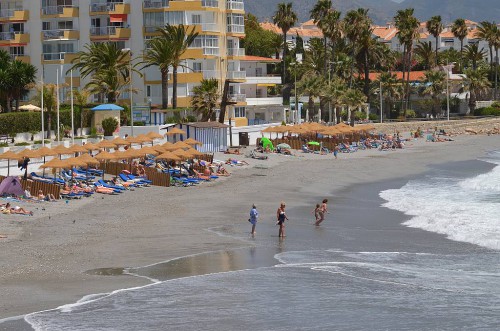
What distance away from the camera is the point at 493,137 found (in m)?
99.1

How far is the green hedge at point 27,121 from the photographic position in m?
60.7

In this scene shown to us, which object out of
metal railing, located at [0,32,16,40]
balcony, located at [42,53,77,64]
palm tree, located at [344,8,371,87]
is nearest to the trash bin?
balcony, located at [42,53,77,64]

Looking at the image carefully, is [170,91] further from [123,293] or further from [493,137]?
[123,293]

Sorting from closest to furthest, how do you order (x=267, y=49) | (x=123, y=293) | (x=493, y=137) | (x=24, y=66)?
1. (x=123, y=293)
2. (x=24, y=66)
3. (x=493, y=137)
4. (x=267, y=49)

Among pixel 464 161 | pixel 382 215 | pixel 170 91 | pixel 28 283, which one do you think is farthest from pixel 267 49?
pixel 28 283

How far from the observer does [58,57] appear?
8506 centimetres

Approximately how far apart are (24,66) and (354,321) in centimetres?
5409

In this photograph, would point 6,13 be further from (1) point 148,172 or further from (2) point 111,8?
(1) point 148,172

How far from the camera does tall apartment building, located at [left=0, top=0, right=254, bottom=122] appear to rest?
81.8 meters

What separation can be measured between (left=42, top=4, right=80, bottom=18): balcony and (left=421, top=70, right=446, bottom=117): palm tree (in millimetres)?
45447

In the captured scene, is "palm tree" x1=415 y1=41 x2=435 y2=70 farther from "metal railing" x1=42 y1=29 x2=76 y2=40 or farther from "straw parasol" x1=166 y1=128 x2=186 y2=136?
"straw parasol" x1=166 y1=128 x2=186 y2=136

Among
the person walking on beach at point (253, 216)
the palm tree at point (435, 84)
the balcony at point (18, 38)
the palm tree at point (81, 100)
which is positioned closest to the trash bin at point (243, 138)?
the palm tree at point (81, 100)

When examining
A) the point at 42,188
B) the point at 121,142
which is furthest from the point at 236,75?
the point at 42,188

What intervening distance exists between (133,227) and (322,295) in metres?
12.6
